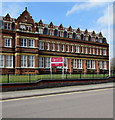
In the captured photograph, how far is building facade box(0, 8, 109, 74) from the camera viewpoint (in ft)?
113

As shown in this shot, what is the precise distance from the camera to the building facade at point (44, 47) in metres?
34.3

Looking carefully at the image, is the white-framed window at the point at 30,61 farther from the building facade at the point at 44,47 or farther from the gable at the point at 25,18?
the gable at the point at 25,18

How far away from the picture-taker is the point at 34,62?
118 ft

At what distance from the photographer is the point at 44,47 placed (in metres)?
40.0

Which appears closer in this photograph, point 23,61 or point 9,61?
point 9,61

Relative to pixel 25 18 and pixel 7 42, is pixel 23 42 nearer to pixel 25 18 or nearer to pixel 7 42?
pixel 7 42

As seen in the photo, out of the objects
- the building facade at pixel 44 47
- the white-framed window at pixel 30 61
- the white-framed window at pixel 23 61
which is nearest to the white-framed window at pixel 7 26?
the building facade at pixel 44 47

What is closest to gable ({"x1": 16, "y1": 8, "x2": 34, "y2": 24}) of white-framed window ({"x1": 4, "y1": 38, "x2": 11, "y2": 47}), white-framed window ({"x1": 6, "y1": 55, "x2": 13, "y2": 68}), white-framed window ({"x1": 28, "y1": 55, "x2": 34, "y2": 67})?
white-framed window ({"x1": 4, "y1": 38, "x2": 11, "y2": 47})

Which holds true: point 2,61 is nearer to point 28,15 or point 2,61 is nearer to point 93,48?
point 28,15

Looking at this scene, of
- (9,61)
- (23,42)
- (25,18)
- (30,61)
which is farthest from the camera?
(25,18)

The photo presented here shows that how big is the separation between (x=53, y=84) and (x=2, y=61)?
62.9 ft

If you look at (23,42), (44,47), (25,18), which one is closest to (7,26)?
(25,18)

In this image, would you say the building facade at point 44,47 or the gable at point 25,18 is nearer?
the building facade at point 44,47

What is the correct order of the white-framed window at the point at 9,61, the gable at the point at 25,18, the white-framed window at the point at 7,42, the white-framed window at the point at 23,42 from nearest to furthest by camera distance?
1. the white-framed window at the point at 9,61
2. the white-framed window at the point at 7,42
3. the white-framed window at the point at 23,42
4. the gable at the point at 25,18
